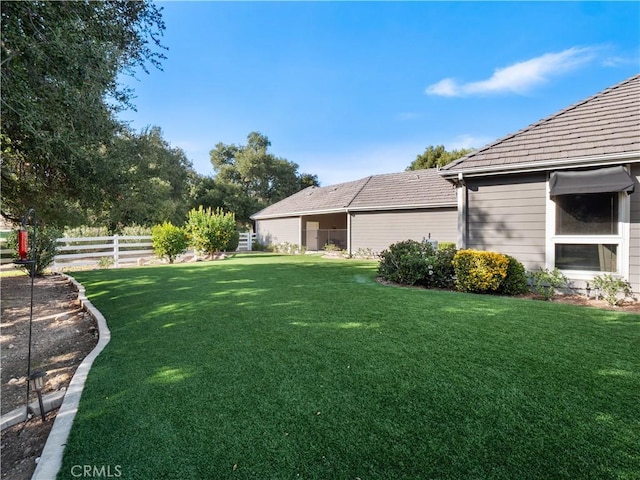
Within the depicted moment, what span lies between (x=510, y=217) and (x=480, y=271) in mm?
1507

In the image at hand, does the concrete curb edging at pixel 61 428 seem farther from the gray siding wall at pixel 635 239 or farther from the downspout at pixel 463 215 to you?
the gray siding wall at pixel 635 239

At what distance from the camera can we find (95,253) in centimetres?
1245

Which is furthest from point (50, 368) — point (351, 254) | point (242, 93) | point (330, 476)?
point (242, 93)

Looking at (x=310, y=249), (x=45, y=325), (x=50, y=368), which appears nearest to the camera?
(x=50, y=368)

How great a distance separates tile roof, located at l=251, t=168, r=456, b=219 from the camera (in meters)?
14.4

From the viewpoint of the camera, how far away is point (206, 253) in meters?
15.1

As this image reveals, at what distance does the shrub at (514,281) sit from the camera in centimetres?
608

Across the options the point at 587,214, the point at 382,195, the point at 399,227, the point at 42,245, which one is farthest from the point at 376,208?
the point at 42,245

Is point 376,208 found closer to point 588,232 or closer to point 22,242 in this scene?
point 588,232

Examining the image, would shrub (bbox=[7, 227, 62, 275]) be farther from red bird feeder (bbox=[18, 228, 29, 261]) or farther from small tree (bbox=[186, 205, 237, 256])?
red bird feeder (bbox=[18, 228, 29, 261])

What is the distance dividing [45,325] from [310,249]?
52.1ft

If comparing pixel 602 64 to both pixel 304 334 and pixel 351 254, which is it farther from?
pixel 304 334

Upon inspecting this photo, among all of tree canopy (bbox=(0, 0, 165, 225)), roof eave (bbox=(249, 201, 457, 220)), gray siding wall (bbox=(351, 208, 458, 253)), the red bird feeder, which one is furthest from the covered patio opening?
the red bird feeder

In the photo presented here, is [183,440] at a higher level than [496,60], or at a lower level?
lower
